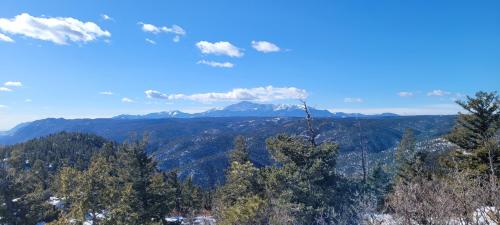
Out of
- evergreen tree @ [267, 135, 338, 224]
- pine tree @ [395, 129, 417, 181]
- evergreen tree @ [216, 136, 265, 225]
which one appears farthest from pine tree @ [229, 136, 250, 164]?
pine tree @ [395, 129, 417, 181]

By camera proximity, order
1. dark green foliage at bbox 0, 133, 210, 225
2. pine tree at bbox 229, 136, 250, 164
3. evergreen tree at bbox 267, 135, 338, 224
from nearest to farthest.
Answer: dark green foliage at bbox 0, 133, 210, 225 → evergreen tree at bbox 267, 135, 338, 224 → pine tree at bbox 229, 136, 250, 164

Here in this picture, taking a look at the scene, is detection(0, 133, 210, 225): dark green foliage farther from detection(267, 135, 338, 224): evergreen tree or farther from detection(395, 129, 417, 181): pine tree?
detection(395, 129, 417, 181): pine tree

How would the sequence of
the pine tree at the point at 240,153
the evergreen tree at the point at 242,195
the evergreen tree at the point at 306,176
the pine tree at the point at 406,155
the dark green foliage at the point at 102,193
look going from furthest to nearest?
the pine tree at the point at 406,155 → the pine tree at the point at 240,153 → the evergreen tree at the point at 306,176 → the dark green foliage at the point at 102,193 → the evergreen tree at the point at 242,195

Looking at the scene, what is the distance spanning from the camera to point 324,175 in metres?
33.3

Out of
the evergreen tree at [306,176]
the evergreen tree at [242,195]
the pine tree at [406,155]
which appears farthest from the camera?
the pine tree at [406,155]

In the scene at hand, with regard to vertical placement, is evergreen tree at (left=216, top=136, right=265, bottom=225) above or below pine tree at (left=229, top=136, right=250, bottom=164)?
below

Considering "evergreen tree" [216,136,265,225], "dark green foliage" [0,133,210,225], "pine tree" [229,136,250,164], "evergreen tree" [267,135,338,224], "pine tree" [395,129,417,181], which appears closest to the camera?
"evergreen tree" [216,136,265,225]

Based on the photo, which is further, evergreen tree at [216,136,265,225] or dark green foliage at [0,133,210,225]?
dark green foliage at [0,133,210,225]

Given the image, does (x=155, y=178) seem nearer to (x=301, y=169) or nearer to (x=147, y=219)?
(x=147, y=219)

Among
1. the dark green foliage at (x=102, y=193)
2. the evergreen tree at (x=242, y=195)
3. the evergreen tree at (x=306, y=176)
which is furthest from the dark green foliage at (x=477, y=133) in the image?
the dark green foliage at (x=102, y=193)

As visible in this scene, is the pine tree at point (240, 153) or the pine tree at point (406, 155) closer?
the pine tree at point (240, 153)

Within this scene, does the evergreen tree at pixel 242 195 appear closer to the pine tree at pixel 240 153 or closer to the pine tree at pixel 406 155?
the pine tree at pixel 240 153

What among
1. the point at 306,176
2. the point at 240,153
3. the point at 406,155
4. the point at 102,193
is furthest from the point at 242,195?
the point at 406,155

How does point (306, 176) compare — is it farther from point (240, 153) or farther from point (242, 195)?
point (240, 153)
